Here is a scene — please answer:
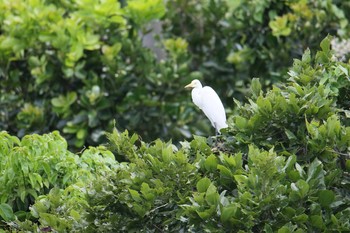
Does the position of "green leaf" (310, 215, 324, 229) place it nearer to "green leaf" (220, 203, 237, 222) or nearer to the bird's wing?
"green leaf" (220, 203, 237, 222)

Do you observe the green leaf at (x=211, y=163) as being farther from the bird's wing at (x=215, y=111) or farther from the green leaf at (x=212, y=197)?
the bird's wing at (x=215, y=111)

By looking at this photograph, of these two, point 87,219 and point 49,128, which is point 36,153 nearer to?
point 87,219

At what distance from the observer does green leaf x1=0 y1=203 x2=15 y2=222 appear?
4.76 metres

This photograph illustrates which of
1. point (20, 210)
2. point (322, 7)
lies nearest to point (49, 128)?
point (322, 7)

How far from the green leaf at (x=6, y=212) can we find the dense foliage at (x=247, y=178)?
30 cm

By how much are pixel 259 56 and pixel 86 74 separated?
77.4 inches

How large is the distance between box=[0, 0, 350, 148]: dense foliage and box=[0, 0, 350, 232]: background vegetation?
13mm

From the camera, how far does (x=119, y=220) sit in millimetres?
4047

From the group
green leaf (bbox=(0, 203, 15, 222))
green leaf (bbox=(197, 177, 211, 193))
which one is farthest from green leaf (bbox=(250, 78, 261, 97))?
green leaf (bbox=(0, 203, 15, 222))

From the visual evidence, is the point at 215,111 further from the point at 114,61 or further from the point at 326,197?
the point at 114,61

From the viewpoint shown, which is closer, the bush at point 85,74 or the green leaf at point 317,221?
the green leaf at point 317,221

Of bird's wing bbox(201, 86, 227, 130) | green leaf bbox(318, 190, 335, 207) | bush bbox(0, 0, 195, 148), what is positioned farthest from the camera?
bush bbox(0, 0, 195, 148)

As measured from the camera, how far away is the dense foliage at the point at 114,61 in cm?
852

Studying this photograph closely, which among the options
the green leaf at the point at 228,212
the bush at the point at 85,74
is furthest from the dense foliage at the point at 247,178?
the bush at the point at 85,74
